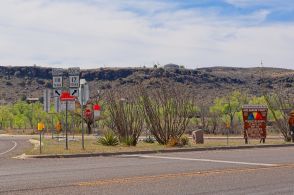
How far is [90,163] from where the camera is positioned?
63.9ft

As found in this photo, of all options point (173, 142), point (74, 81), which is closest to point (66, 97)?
point (74, 81)

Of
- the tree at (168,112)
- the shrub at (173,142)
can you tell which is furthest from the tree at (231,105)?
the shrub at (173,142)

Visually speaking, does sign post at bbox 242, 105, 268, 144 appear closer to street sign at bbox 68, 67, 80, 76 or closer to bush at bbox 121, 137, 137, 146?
bush at bbox 121, 137, 137, 146

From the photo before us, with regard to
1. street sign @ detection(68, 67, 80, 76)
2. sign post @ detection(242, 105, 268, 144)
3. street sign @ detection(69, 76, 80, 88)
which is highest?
street sign @ detection(68, 67, 80, 76)

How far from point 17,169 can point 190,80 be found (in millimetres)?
87505

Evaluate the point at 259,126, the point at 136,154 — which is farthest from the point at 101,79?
the point at 136,154

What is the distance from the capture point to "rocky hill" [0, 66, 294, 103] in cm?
10000

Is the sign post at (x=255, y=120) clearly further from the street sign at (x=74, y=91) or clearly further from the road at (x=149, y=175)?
the road at (x=149, y=175)

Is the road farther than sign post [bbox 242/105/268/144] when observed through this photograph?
No

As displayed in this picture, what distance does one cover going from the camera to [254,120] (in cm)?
3328

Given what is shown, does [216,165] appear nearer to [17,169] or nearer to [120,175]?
[120,175]

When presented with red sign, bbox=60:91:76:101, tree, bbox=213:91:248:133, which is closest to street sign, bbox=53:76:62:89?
red sign, bbox=60:91:76:101

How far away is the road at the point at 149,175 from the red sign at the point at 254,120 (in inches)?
468

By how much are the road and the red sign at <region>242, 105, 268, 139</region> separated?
39.0 feet
